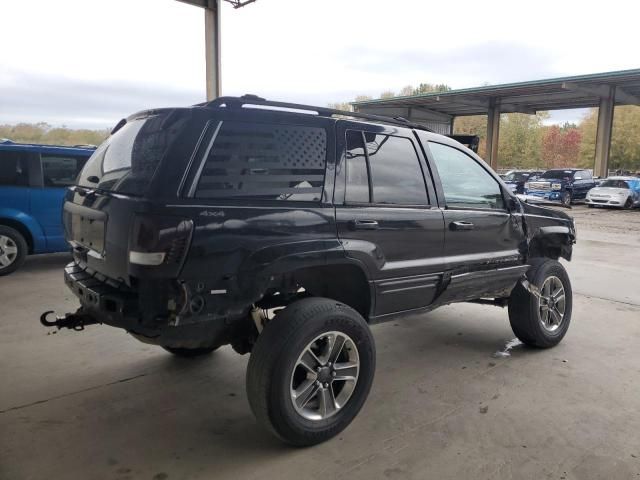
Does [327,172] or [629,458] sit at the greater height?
[327,172]

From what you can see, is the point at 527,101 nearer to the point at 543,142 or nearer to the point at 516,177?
the point at 516,177

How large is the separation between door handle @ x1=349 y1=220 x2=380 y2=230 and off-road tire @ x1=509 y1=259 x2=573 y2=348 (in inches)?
76.7

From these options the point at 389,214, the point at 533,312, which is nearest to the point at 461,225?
the point at 389,214

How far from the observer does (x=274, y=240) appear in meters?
2.77

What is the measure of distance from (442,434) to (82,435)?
213 centimetres

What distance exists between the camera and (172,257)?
8.14ft

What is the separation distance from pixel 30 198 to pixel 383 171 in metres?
5.65

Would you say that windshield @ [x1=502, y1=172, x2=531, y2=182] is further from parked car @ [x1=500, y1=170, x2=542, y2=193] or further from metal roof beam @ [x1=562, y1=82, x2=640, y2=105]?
metal roof beam @ [x1=562, y1=82, x2=640, y2=105]

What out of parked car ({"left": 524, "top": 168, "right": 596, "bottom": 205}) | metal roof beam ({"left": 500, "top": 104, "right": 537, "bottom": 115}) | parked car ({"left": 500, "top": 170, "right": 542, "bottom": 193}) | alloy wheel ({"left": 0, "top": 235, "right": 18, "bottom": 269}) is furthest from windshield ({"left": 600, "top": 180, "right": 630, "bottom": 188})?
alloy wheel ({"left": 0, "top": 235, "right": 18, "bottom": 269})

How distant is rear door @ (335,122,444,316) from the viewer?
10.3 ft

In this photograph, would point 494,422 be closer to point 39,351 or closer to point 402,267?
point 402,267

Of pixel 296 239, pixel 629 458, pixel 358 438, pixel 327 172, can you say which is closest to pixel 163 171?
pixel 296 239

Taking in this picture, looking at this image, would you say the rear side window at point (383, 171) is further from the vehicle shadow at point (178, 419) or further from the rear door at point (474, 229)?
the vehicle shadow at point (178, 419)

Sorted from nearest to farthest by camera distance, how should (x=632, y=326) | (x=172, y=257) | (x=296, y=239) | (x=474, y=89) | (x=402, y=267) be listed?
(x=172, y=257) → (x=296, y=239) → (x=402, y=267) → (x=632, y=326) → (x=474, y=89)
